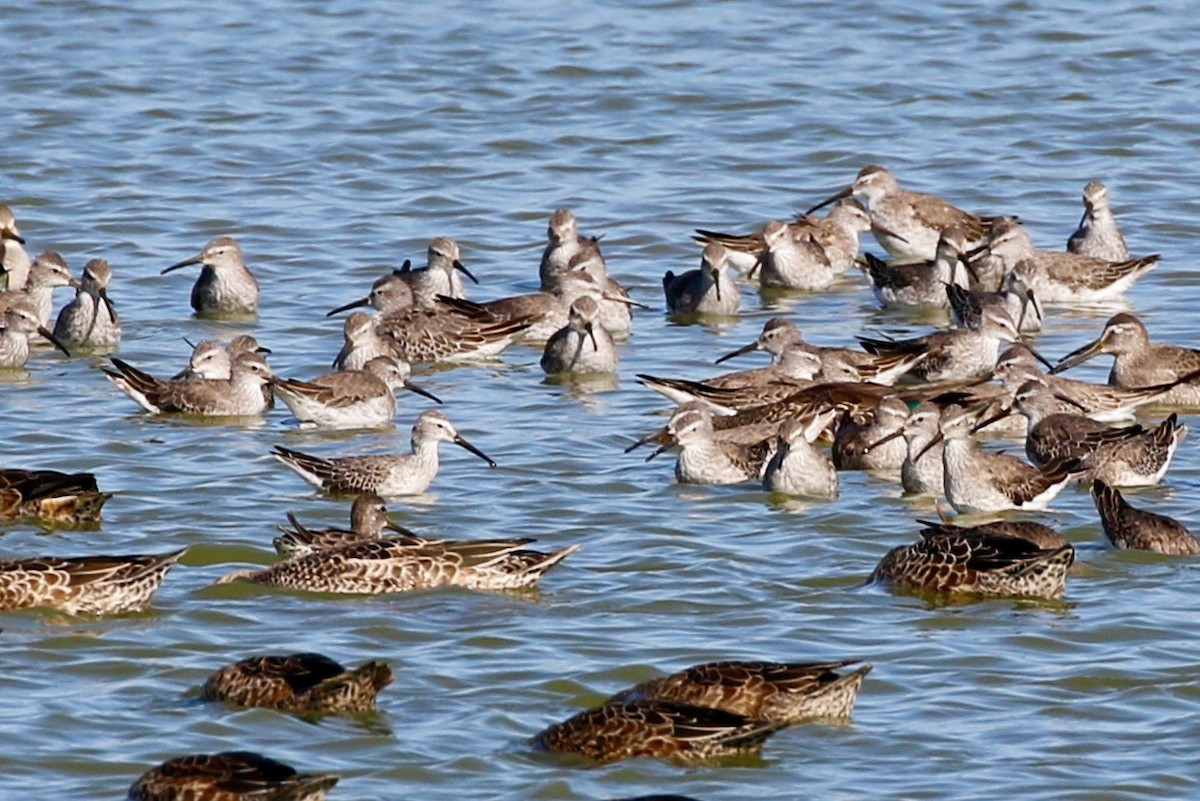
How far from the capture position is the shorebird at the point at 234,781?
29.6 feet

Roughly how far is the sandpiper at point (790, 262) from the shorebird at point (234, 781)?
1147 cm

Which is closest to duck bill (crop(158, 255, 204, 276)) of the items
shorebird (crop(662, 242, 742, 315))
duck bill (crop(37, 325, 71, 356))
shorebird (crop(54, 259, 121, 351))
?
shorebird (crop(54, 259, 121, 351))

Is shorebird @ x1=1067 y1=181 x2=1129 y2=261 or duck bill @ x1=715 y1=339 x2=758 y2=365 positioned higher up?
shorebird @ x1=1067 y1=181 x2=1129 y2=261

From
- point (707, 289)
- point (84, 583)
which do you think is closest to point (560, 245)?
point (707, 289)

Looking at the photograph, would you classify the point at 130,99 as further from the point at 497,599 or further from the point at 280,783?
the point at 280,783

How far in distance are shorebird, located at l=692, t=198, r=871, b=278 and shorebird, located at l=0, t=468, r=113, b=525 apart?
741 centimetres

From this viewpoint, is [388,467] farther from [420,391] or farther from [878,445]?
[878,445]

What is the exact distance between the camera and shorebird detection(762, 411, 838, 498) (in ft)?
47.1

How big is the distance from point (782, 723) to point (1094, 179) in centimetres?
1431

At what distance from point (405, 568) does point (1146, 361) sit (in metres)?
6.26

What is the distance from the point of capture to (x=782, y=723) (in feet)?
32.9

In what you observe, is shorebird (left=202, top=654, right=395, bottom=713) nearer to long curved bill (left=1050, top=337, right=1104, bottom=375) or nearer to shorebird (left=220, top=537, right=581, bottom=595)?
shorebird (left=220, top=537, right=581, bottom=595)

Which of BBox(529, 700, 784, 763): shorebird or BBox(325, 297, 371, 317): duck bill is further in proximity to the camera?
BBox(325, 297, 371, 317): duck bill

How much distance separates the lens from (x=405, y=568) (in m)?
12.3
